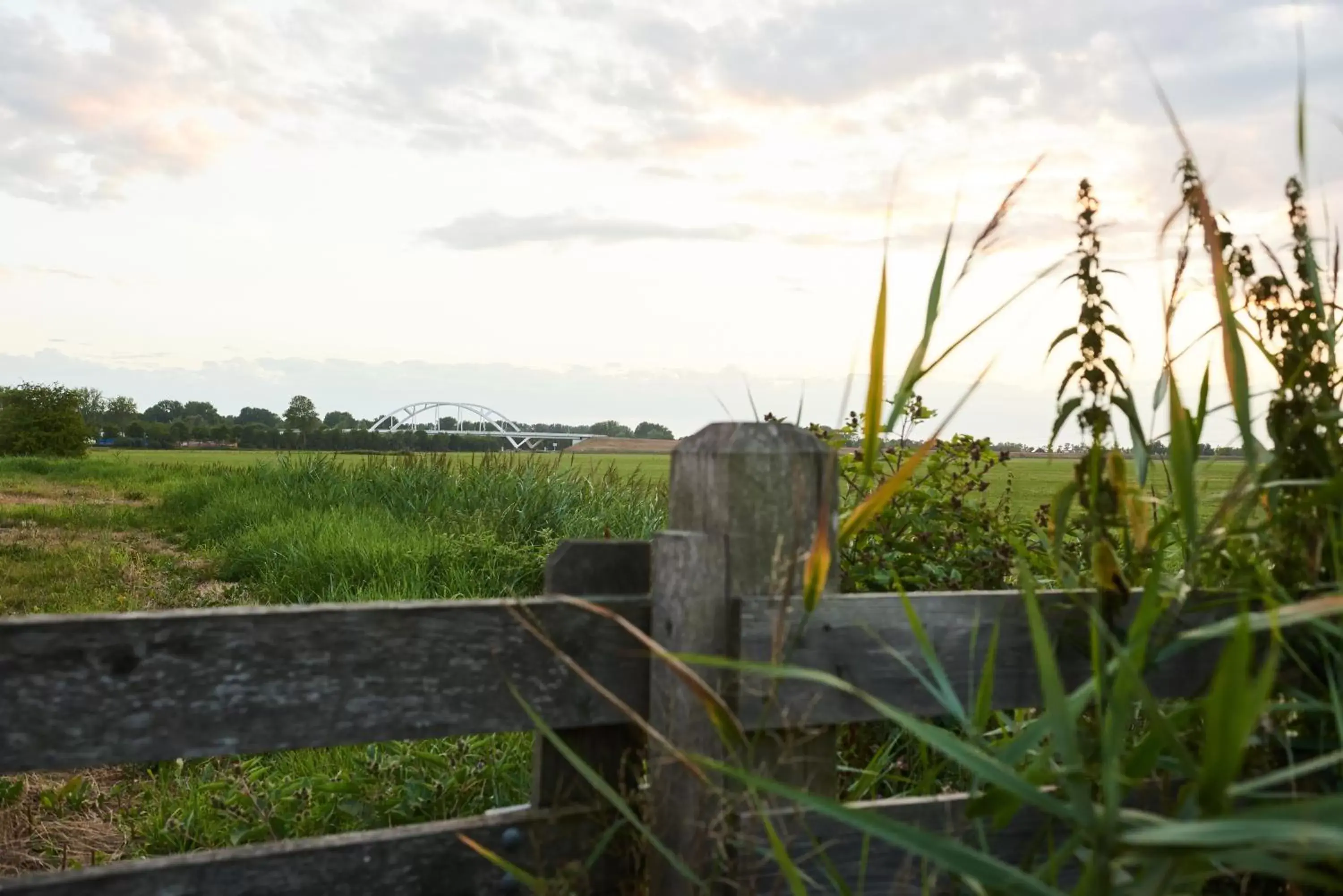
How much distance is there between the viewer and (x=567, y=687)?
1907mm

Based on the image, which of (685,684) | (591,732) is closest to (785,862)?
(685,684)

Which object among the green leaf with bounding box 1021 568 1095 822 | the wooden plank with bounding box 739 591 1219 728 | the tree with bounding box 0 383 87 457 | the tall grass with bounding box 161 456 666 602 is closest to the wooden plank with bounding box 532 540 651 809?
the wooden plank with bounding box 739 591 1219 728

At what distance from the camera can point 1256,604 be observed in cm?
203

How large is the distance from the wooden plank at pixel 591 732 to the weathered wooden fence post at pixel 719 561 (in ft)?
0.40

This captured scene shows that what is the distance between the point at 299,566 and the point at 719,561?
5.98 m

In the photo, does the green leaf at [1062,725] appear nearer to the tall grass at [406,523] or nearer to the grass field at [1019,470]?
the grass field at [1019,470]

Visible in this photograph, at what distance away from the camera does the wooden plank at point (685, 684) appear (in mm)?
1862

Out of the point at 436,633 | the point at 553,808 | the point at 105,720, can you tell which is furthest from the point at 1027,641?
the point at 105,720

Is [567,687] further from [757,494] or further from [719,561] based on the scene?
[757,494]

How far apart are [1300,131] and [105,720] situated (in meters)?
2.31

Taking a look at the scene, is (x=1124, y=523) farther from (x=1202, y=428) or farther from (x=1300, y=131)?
(x=1300, y=131)

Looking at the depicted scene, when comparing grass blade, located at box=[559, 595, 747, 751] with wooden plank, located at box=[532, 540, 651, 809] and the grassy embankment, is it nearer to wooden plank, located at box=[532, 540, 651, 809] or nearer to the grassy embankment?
wooden plank, located at box=[532, 540, 651, 809]

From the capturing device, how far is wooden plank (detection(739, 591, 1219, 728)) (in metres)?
1.89

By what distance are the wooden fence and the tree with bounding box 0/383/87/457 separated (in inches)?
1600
